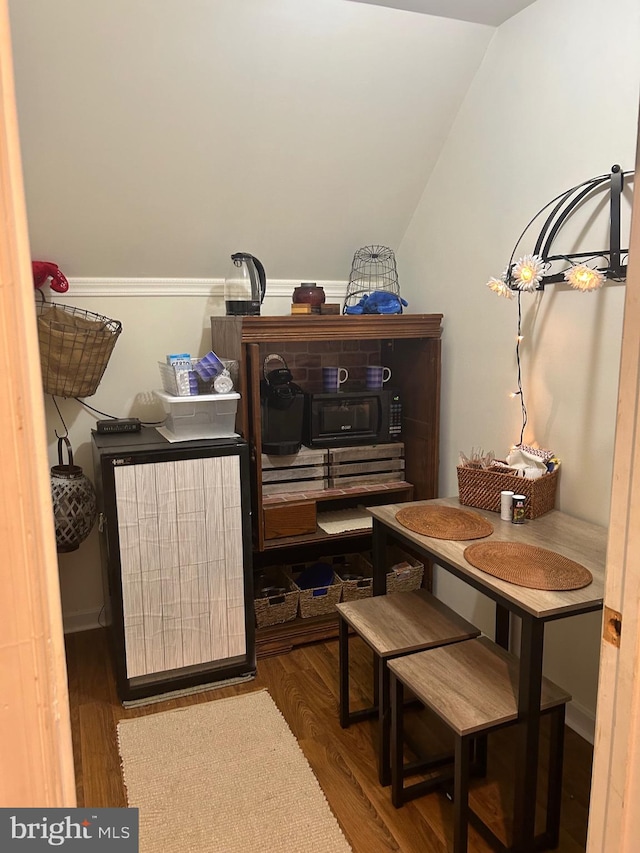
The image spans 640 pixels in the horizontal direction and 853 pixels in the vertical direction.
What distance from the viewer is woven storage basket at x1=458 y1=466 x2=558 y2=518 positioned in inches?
89.7

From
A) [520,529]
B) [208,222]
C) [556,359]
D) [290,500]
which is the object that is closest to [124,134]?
[208,222]

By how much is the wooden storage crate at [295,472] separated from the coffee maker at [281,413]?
5 centimetres

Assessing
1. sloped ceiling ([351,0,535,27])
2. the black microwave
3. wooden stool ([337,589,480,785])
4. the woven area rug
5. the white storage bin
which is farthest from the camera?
the black microwave

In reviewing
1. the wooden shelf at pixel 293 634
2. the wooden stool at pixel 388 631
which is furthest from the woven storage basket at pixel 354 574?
the wooden stool at pixel 388 631

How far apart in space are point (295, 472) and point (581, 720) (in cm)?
145

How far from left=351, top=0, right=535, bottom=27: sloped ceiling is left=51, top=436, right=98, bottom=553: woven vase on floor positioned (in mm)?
2076

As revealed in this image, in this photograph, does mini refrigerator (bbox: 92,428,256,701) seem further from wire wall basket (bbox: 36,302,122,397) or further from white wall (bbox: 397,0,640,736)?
white wall (bbox: 397,0,640,736)

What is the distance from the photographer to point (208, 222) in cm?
284

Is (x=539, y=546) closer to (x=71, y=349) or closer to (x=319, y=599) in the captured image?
(x=319, y=599)

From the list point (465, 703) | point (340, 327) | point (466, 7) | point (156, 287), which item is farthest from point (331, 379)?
point (465, 703)

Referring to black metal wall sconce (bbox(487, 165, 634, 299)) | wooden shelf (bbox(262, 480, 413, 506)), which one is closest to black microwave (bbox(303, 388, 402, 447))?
wooden shelf (bbox(262, 480, 413, 506))

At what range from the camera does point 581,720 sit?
7.68 feet

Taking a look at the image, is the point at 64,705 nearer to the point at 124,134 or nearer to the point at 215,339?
the point at 124,134

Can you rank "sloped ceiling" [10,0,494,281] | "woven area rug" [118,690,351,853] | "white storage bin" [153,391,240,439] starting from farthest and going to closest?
1. "white storage bin" [153,391,240,439]
2. "sloped ceiling" [10,0,494,281]
3. "woven area rug" [118,690,351,853]
